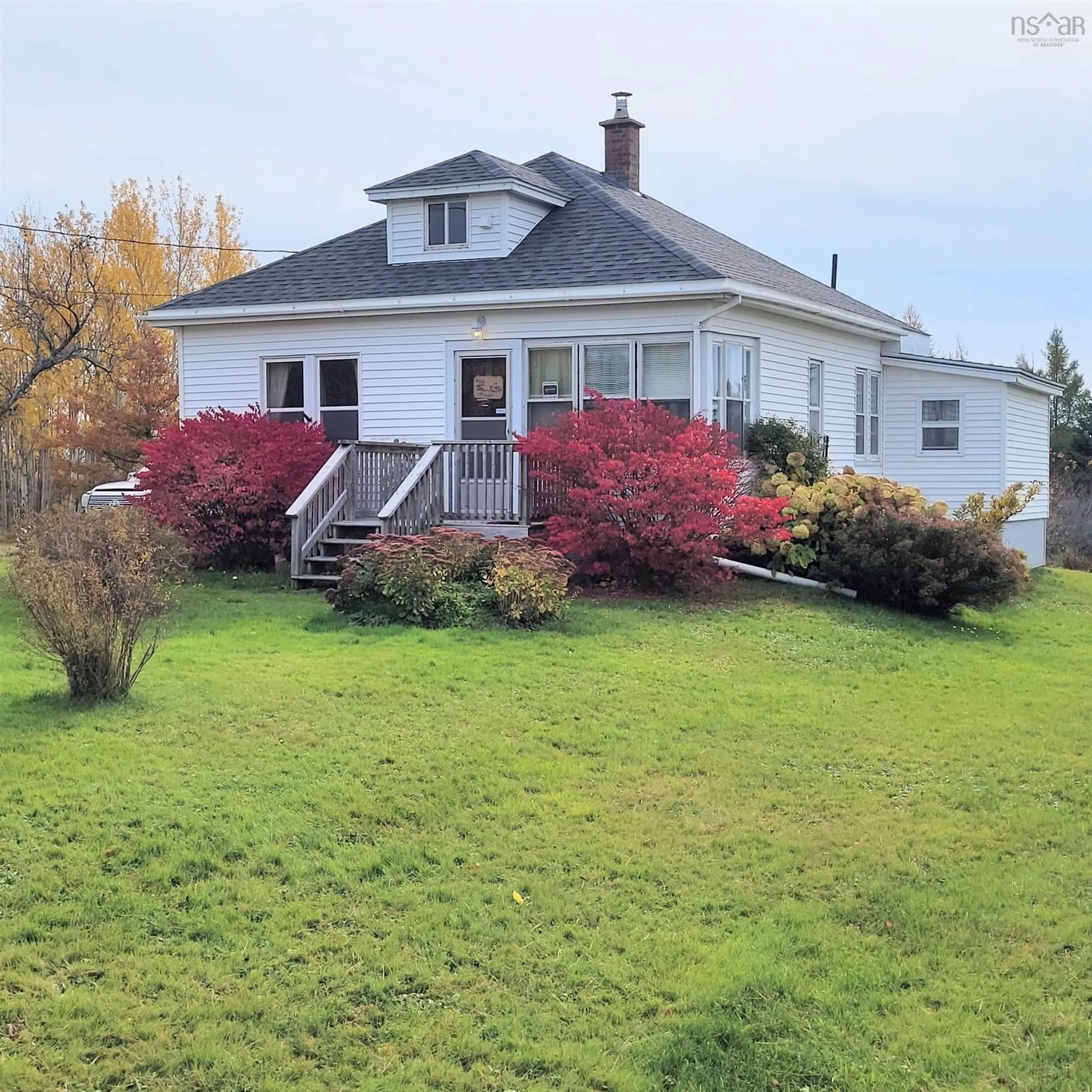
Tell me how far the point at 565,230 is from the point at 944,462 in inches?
308

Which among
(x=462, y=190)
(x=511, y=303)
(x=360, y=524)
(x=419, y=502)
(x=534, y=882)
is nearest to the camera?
(x=534, y=882)

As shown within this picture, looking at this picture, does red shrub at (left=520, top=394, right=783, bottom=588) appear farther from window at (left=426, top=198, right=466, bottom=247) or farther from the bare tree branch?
the bare tree branch

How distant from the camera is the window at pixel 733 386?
15.7 meters

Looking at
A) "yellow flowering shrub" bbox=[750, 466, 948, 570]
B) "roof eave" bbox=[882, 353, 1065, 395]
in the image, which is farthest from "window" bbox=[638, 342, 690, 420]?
"roof eave" bbox=[882, 353, 1065, 395]

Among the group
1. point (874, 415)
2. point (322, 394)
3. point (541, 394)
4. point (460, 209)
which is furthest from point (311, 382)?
point (874, 415)

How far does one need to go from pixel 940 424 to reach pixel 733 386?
6111 mm

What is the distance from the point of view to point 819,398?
18594 mm

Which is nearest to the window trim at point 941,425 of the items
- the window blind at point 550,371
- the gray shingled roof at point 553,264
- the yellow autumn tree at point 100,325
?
the gray shingled roof at point 553,264

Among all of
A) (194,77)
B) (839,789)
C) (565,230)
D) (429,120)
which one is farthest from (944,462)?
(839,789)

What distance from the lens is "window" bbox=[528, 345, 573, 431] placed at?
16.1 meters

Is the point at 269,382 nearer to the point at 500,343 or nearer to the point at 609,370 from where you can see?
the point at 500,343

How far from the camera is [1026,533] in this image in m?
21.6

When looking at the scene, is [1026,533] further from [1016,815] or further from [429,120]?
[1016,815]

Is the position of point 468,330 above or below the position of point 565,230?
below
